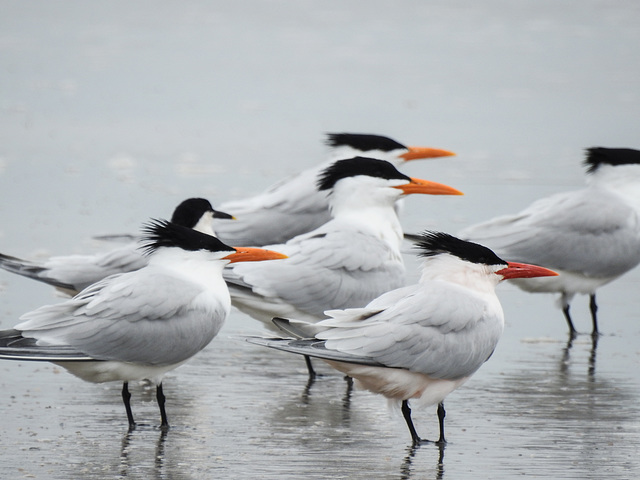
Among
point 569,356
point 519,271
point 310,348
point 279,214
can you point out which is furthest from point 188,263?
point 569,356

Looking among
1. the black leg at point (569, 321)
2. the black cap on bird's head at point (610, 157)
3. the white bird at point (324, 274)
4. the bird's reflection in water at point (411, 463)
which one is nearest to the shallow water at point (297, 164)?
the bird's reflection in water at point (411, 463)

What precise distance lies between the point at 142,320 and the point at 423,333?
3.92 feet

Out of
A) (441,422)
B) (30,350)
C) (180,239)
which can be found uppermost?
(180,239)

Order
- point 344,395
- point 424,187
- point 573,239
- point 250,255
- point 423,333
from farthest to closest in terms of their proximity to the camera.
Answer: point 573,239 < point 424,187 < point 344,395 < point 250,255 < point 423,333

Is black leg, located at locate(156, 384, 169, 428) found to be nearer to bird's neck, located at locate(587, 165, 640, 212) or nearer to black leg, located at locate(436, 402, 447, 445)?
black leg, located at locate(436, 402, 447, 445)

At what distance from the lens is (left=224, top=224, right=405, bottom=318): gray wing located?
5.98 m

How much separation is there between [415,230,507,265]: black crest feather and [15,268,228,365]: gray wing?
1.00m

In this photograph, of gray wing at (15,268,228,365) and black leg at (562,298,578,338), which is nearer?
gray wing at (15,268,228,365)

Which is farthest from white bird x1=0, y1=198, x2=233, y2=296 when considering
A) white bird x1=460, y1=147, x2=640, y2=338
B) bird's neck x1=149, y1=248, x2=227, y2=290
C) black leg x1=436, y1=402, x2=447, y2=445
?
white bird x1=460, y1=147, x2=640, y2=338

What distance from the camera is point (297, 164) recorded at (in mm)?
10609

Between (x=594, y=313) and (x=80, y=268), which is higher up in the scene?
(x=80, y=268)

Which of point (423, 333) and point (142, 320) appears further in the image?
point (142, 320)

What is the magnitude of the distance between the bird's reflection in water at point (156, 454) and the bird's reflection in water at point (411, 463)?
36.6 inches

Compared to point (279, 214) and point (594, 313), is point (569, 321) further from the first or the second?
point (279, 214)
